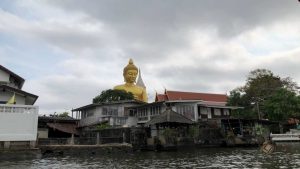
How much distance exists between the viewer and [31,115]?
2597 centimetres

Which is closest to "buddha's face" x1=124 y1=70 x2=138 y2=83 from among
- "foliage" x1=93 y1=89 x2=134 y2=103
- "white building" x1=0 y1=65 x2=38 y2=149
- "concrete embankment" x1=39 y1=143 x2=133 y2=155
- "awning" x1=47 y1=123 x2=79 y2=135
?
"foliage" x1=93 y1=89 x2=134 y2=103

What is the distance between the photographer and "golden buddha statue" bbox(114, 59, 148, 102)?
213ft

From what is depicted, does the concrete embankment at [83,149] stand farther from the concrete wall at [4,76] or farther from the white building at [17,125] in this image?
the concrete wall at [4,76]

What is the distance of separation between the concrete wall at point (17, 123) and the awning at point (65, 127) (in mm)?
17583

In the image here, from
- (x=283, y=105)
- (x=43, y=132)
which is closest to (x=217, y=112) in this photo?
(x=283, y=105)

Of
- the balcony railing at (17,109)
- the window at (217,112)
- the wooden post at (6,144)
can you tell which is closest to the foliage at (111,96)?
the window at (217,112)

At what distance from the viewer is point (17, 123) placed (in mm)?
25359

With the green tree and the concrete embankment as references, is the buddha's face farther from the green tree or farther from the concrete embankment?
the concrete embankment

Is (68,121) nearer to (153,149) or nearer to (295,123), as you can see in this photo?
(153,149)

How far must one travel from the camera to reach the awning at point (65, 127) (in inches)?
1700

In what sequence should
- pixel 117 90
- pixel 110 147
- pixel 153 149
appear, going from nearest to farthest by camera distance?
pixel 110 147 → pixel 153 149 → pixel 117 90

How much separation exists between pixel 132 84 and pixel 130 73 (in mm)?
2352

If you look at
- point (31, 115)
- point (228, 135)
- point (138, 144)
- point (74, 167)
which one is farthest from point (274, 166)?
point (228, 135)

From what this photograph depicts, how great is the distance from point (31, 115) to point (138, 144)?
14473 mm
